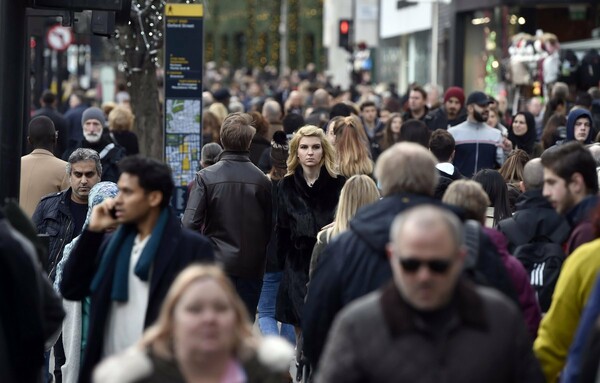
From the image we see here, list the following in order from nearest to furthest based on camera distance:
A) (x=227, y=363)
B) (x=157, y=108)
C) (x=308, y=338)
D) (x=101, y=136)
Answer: (x=227, y=363), (x=308, y=338), (x=101, y=136), (x=157, y=108)

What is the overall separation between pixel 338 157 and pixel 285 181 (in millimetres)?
1240

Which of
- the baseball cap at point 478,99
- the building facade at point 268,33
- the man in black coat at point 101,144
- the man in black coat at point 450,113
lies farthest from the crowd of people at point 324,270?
the building facade at point 268,33

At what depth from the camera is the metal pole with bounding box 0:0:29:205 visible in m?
10.2

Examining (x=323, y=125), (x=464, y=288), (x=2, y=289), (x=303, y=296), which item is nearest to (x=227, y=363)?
(x=464, y=288)

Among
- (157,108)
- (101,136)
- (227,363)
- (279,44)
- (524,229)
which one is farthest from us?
(279,44)

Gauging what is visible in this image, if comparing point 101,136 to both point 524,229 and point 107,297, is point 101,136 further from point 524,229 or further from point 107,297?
point 107,297

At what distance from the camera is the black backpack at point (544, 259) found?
8.05 metres

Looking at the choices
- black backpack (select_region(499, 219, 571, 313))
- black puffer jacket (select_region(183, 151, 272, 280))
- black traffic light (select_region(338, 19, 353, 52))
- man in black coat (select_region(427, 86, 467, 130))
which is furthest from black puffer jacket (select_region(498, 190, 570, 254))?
black traffic light (select_region(338, 19, 353, 52))

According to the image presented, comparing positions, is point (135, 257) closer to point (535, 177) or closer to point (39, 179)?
point (535, 177)

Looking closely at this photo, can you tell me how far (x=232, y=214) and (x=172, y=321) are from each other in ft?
19.1

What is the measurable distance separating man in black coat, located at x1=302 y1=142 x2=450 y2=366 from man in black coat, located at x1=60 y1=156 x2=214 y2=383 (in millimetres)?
583

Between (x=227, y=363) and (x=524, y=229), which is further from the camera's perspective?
(x=524, y=229)

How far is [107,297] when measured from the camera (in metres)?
6.81

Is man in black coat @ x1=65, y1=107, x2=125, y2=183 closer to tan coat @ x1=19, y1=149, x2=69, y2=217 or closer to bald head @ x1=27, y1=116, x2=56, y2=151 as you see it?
bald head @ x1=27, y1=116, x2=56, y2=151
